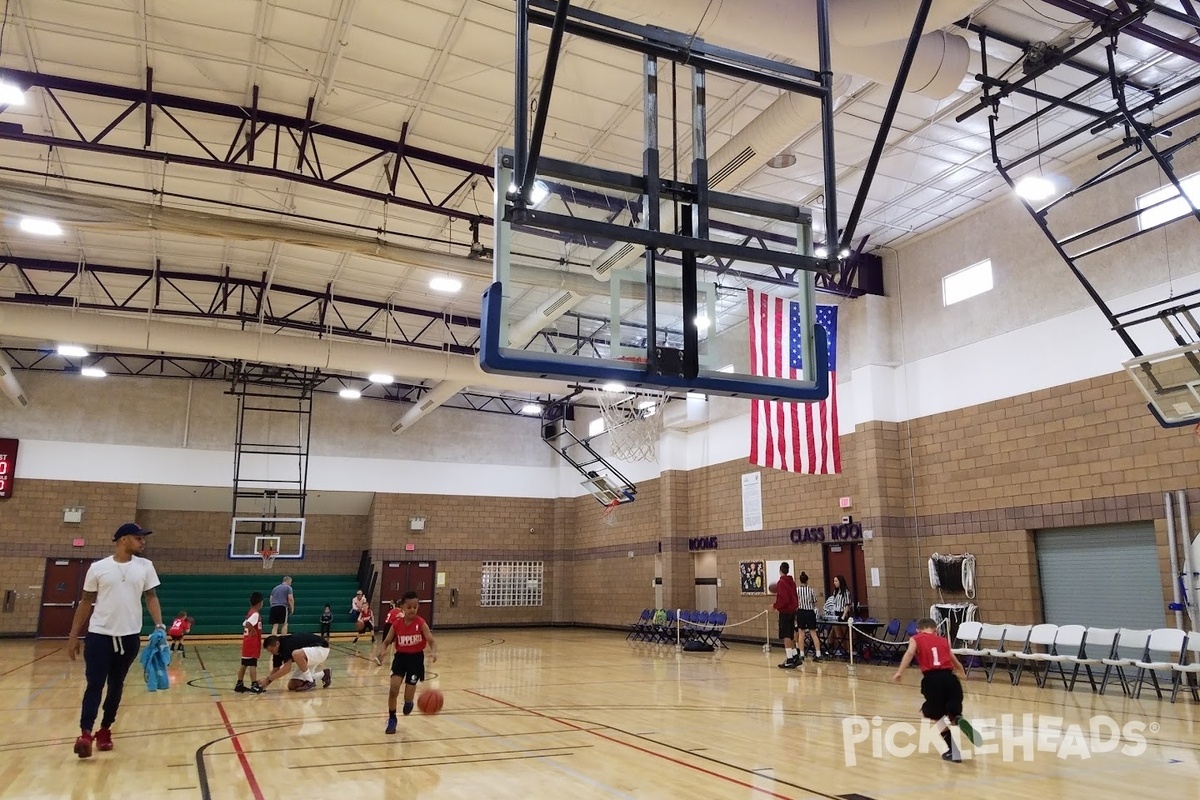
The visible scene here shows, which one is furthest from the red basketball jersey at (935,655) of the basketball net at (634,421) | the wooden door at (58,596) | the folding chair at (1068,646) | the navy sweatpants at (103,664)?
the wooden door at (58,596)

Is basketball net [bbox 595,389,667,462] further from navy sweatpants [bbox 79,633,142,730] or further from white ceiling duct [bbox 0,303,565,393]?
navy sweatpants [bbox 79,633,142,730]

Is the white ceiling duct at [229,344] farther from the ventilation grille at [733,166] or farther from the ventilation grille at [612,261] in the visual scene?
the ventilation grille at [612,261]

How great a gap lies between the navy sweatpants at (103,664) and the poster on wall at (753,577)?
13989 millimetres

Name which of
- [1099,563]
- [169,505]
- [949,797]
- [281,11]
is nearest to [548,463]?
[169,505]

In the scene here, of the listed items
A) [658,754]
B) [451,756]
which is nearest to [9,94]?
[451,756]

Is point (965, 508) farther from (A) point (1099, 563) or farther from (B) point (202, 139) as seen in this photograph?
(B) point (202, 139)

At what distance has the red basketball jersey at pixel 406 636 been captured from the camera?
7980 millimetres

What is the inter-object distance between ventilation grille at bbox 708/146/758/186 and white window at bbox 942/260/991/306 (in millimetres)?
5453

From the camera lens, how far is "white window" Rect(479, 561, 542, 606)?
25453mm

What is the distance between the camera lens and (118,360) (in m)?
22.2

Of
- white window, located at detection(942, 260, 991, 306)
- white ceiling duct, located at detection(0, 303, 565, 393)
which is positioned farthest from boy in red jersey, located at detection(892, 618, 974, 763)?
white window, located at detection(942, 260, 991, 306)

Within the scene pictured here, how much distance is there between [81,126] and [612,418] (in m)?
12.5

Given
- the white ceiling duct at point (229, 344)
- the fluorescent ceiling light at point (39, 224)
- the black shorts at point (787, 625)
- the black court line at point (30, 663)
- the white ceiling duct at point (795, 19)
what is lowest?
the black court line at point (30, 663)

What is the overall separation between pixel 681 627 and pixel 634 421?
4923mm
